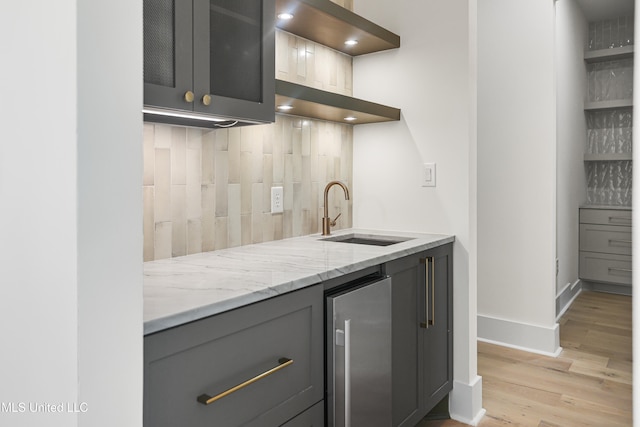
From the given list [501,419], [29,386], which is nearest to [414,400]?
[501,419]

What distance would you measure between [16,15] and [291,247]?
1225 millimetres

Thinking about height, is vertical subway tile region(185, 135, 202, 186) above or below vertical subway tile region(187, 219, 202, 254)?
above

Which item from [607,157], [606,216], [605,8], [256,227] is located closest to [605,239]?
[606,216]

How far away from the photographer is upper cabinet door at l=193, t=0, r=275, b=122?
1.35 metres

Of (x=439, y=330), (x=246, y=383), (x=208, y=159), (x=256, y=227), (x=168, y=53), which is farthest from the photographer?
(x=439, y=330)

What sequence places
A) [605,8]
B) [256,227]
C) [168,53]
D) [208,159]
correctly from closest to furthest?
[168,53]
[208,159]
[256,227]
[605,8]

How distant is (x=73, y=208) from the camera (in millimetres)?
743

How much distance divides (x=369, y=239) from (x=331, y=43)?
97 centimetres

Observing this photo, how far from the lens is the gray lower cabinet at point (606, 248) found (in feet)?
13.8

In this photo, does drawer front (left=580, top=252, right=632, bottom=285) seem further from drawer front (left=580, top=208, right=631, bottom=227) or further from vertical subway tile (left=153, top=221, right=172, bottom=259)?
vertical subway tile (left=153, top=221, right=172, bottom=259)

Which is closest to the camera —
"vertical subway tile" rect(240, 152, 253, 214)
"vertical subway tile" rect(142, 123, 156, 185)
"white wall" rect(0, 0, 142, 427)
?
"white wall" rect(0, 0, 142, 427)

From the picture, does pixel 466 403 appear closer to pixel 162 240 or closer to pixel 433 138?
pixel 433 138

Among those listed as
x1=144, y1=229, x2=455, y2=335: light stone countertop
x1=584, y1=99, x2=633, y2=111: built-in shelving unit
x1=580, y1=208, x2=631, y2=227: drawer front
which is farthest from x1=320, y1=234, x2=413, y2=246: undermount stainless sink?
x1=584, y1=99, x2=633, y2=111: built-in shelving unit

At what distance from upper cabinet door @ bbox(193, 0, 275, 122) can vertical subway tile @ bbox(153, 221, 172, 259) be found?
45 cm
